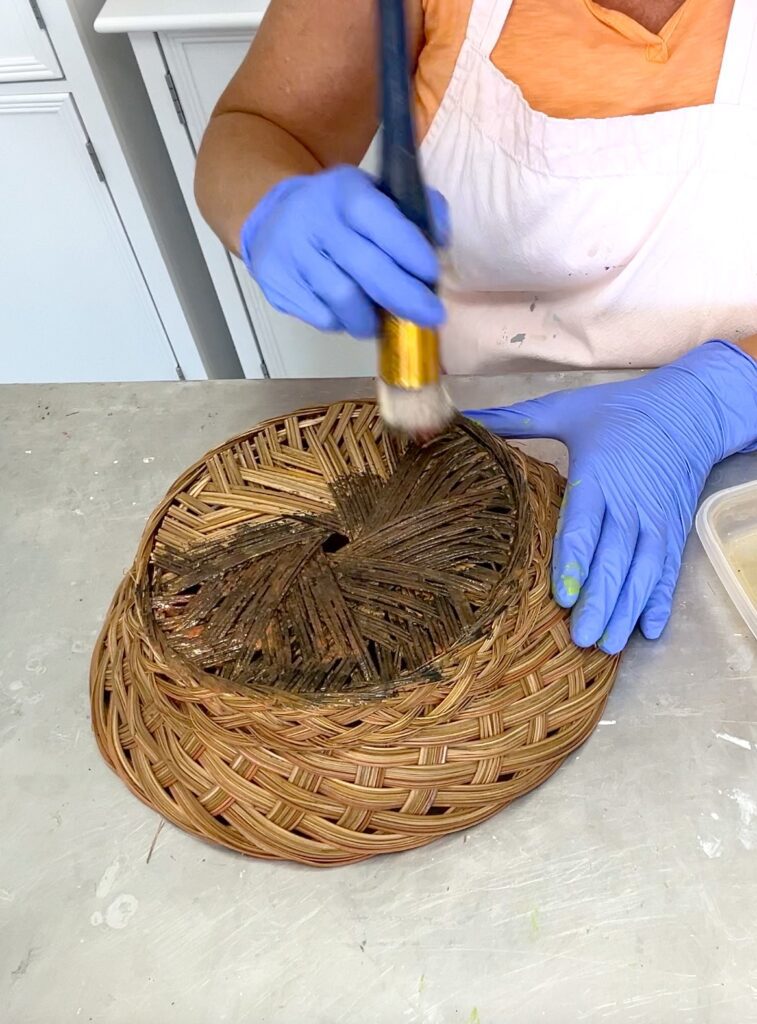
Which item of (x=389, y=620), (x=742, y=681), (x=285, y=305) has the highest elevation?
(x=285, y=305)

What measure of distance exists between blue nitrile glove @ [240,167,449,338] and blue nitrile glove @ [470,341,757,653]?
0.56 feet

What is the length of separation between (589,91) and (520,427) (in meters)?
0.28

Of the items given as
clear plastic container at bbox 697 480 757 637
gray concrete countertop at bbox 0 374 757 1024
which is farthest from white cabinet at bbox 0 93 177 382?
clear plastic container at bbox 697 480 757 637


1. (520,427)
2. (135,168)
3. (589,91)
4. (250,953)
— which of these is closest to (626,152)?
(589,91)

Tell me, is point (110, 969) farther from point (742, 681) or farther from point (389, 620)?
point (742, 681)

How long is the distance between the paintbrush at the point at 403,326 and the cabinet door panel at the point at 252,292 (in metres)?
0.66

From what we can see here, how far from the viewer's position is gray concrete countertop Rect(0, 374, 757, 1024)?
0.48 metres

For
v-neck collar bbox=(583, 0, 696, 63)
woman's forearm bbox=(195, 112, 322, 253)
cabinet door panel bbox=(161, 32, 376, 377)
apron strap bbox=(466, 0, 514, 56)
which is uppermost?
apron strap bbox=(466, 0, 514, 56)

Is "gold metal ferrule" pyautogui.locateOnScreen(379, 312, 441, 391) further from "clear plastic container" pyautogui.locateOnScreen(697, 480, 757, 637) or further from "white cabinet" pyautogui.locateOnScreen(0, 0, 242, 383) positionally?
"white cabinet" pyautogui.locateOnScreen(0, 0, 242, 383)

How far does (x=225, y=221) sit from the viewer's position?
28.2 inches

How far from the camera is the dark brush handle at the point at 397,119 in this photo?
44 centimetres

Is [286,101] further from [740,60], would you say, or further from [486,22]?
[740,60]

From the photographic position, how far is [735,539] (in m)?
0.66

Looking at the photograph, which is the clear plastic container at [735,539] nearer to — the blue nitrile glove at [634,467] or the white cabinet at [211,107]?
the blue nitrile glove at [634,467]
